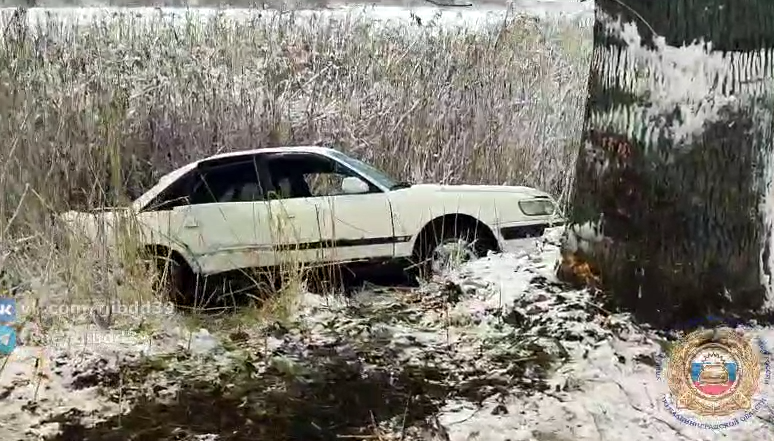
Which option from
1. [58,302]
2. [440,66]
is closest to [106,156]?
[58,302]

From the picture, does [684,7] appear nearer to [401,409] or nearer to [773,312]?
[773,312]

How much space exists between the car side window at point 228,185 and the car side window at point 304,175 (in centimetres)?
6

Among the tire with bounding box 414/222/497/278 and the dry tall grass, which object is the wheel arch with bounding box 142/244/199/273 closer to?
the dry tall grass

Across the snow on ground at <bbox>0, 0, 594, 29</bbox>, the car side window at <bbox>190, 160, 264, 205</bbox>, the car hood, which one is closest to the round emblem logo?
the car hood

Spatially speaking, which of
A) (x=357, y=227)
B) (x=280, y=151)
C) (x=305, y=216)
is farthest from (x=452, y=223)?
Answer: (x=280, y=151)

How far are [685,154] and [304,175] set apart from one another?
1135 millimetres

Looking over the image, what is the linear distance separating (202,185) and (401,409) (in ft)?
3.21

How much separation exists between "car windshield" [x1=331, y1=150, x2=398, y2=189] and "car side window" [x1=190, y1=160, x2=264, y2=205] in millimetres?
284

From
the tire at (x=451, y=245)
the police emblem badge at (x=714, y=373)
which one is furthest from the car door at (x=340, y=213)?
the police emblem badge at (x=714, y=373)

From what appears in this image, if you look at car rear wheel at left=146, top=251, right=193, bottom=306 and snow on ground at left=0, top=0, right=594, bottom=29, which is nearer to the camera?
car rear wheel at left=146, top=251, right=193, bottom=306

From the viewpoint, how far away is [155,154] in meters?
2.34

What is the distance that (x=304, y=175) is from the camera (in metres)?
2.31

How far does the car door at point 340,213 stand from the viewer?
2.28 metres

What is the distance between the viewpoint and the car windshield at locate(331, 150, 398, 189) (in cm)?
238
